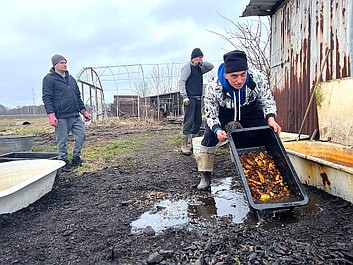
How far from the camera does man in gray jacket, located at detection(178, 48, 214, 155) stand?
634cm

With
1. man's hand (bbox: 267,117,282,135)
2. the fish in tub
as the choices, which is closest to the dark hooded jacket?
the fish in tub

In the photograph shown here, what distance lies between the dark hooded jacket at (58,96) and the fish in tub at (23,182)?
1.23 m

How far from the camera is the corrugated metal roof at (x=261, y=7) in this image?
6469 mm

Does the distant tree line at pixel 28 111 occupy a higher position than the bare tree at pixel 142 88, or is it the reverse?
the bare tree at pixel 142 88

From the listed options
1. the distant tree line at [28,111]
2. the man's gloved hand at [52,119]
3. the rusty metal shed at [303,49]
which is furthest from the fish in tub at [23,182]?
the distant tree line at [28,111]

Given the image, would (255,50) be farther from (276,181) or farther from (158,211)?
(158,211)

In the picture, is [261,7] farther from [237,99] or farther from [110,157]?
[110,157]

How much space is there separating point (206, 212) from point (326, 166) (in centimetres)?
131

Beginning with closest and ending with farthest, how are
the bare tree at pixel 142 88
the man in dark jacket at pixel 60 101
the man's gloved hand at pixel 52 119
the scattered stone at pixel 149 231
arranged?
the scattered stone at pixel 149 231, the man's gloved hand at pixel 52 119, the man in dark jacket at pixel 60 101, the bare tree at pixel 142 88

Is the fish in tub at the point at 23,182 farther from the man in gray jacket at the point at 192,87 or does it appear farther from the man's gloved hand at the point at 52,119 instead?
the man in gray jacket at the point at 192,87

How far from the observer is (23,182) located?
3.20m

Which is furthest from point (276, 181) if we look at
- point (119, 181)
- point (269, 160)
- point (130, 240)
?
point (119, 181)

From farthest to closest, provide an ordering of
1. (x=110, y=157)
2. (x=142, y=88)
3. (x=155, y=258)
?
(x=142, y=88) < (x=110, y=157) < (x=155, y=258)

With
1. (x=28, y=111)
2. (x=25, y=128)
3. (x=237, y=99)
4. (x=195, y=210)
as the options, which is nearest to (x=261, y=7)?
(x=237, y=99)
